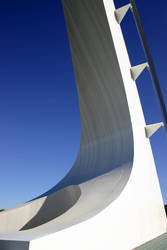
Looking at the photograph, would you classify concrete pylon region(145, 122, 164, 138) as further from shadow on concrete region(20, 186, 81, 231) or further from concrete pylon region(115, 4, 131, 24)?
concrete pylon region(115, 4, 131, 24)

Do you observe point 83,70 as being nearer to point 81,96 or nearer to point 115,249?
point 81,96

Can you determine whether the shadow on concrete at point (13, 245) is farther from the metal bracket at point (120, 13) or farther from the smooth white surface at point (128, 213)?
the metal bracket at point (120, 13)

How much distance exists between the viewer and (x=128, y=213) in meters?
5.04

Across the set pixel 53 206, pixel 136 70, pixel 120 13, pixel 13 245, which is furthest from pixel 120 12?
pixel 13 245

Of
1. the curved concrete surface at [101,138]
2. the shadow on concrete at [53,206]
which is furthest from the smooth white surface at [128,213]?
the shadow on concrete at [53,206]

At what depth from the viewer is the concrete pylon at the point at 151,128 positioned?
324 inches

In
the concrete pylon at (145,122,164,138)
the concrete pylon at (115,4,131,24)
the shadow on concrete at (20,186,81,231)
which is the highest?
the concrete pylon at (115,4,131,24)

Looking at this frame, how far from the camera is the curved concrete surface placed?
562 cm

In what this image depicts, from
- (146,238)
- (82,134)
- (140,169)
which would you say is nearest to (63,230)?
(146,238)

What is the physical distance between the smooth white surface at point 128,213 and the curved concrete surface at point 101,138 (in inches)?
1.6

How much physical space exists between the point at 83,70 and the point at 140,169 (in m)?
5.05

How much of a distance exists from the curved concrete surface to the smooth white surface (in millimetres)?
40

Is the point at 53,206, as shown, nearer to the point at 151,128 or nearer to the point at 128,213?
the point at 128,213

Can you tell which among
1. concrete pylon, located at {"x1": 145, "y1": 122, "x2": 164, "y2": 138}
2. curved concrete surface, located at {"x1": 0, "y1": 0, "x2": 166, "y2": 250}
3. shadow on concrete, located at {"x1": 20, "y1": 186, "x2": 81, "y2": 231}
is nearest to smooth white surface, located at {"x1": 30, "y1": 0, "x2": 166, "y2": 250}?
curved concrete surface, located at {"x1": 0, "y1": 0, "x2": 166, "y2": 250}
